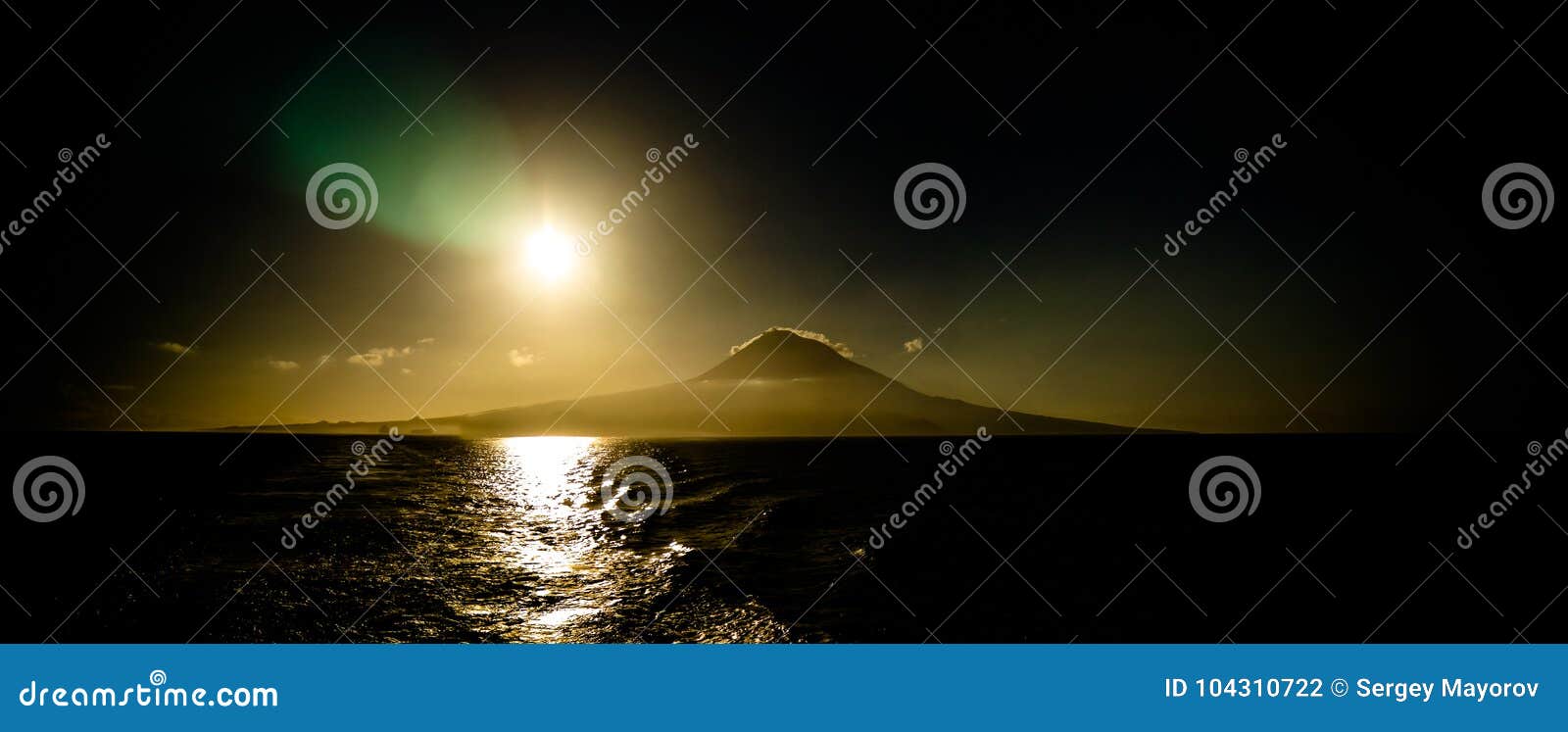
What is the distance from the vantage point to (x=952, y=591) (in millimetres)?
14430

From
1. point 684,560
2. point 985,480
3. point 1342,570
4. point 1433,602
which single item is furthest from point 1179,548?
point 985,480

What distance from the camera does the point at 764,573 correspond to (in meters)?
15.1

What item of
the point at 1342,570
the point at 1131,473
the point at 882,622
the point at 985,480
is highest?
the point at 1131,473

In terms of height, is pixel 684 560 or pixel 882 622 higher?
pixel 882 622

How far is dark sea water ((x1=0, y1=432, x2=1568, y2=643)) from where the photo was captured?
12102 mm

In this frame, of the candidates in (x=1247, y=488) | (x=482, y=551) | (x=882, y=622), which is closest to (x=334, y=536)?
(x=482, y=551)

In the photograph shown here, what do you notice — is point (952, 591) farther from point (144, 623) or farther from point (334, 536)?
point (334, 536)

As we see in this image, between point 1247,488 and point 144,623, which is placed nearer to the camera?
point 144,623

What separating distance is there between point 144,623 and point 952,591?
54.6 feet

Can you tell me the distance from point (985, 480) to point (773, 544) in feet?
101

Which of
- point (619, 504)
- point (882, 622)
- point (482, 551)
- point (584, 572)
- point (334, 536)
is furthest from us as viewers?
point (619, 504)

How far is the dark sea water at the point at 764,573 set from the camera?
476 inches

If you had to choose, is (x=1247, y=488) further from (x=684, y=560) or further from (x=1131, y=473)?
(x=684, y=560)

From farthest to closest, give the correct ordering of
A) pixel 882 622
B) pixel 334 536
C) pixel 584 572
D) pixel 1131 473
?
pixel 1131 473, pixel 334 536, pixel 584 572, pixel 882 622
